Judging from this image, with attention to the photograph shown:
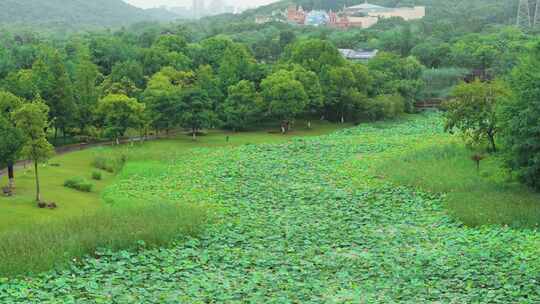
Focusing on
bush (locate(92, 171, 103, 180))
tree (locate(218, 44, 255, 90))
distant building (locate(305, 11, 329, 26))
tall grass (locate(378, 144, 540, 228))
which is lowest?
bush (locate(92, 171, 103, 180))

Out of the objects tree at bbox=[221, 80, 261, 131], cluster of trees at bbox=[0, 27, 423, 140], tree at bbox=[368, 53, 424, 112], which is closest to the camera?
cluster of trees at bbox=[0, 27, 423, 140]

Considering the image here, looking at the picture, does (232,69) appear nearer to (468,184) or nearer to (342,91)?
(342,91)

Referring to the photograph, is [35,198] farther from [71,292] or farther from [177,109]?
[177,109]

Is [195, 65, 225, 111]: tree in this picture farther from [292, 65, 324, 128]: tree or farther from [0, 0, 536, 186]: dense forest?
[292, 65, 324, 128]: tree

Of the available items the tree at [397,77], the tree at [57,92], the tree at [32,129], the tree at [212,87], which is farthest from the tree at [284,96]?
the tree at [32,129]

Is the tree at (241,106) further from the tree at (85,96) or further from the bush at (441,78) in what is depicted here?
the bush at (441,78)

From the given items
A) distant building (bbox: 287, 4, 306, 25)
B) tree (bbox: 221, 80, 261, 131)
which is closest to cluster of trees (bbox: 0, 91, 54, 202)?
tree (bbox: 221, 80, 261, 131)

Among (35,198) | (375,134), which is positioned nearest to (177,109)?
(375,134)

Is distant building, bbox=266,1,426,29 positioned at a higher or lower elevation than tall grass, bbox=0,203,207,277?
higher
